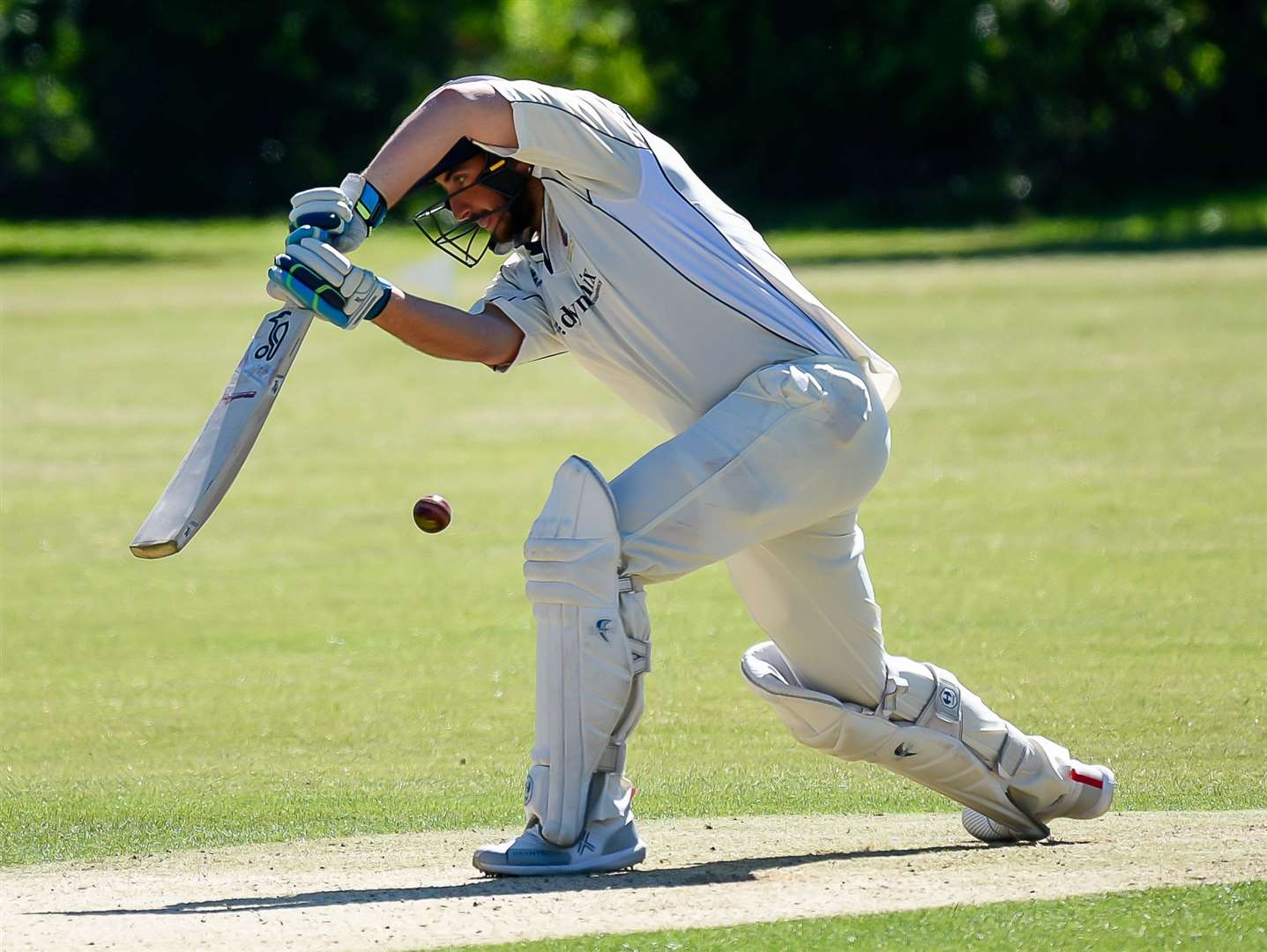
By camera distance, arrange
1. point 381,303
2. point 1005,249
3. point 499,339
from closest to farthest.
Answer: point 381,303 < point 499,339 < point 1005,249

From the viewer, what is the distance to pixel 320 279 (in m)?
4.54

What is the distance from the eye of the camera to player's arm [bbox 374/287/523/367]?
4785mm

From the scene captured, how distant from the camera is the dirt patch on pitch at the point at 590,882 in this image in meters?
4.09

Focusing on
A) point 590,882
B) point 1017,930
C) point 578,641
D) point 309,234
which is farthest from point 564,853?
point 309,234

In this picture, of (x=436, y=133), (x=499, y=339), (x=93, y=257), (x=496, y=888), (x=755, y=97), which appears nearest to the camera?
(x=496, y=888)

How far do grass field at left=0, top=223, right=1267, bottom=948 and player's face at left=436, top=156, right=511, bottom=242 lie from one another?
1.51ft

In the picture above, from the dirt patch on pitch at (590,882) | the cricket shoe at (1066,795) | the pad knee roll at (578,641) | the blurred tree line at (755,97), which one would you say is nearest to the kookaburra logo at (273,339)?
the pad knee roll at (578,641)

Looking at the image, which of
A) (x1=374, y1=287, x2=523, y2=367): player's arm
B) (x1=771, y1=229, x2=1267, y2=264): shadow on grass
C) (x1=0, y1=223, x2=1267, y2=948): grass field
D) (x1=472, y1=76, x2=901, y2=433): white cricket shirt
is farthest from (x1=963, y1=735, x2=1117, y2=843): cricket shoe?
(x1=771, y1=229, x2=1267, y2=264): shadow on grass

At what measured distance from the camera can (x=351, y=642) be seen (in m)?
8.14

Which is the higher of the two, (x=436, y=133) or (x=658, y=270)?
(x=436, y=133)

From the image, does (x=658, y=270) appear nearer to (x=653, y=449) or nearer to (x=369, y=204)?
(x=653, y=449)

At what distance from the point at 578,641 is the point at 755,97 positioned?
33.8m

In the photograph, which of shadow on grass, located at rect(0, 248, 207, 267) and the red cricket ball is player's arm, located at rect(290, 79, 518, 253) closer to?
the red cricket ball

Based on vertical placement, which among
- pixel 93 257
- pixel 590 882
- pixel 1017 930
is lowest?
pixel 93 257
